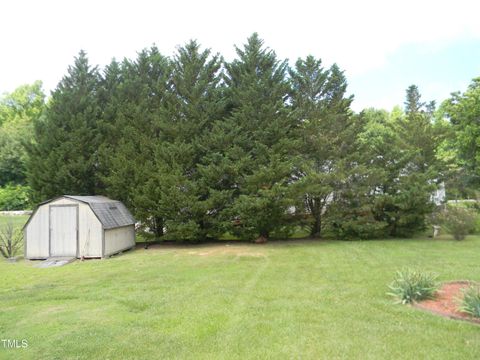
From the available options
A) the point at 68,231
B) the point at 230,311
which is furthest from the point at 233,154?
the point at 230,311

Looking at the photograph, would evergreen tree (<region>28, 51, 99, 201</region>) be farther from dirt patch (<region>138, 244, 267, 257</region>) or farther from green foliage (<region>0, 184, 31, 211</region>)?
green foliage (<region>0, 184, 31, 211</region>)

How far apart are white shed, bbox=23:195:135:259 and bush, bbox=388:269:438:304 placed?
9618mm

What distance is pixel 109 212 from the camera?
45.3 ft

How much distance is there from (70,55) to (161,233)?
31.7 feet

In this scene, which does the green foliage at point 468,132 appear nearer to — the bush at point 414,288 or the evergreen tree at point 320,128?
the evergreen tree at point 320,128

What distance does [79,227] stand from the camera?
41.7ft

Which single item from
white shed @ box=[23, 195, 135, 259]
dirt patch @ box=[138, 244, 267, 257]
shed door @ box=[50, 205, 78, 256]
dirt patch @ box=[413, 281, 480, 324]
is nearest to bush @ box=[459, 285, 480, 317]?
dirt patch @ box=[413, 281, 480, 324]

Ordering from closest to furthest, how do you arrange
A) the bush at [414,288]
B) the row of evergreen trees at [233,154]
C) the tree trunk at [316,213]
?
the bush at [414,288], the row of evergreen trees at [233,154], the tree trunk at [316,213]

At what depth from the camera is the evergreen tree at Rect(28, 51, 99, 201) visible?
1633 cm

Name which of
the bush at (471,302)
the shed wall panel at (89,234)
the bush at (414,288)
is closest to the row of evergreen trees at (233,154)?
the shed wall panel at (89,234)

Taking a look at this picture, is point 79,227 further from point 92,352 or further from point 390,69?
point 390,69

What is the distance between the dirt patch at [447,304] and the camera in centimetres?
574

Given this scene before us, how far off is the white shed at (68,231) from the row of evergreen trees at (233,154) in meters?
2.51

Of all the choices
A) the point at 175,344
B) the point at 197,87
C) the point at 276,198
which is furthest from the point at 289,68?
the point at 175,344
